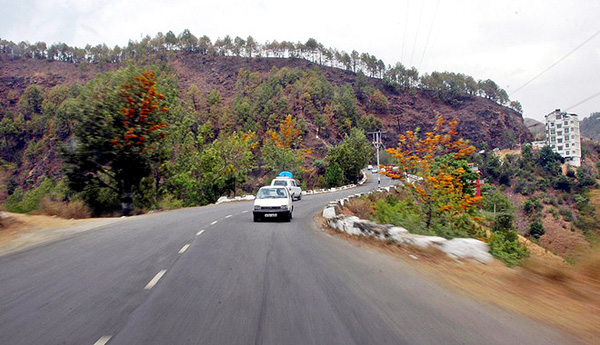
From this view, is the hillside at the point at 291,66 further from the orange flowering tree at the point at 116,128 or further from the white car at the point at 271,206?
the white car at the point at 271,206

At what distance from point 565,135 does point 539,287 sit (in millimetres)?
87210

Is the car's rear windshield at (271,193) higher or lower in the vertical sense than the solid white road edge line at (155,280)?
higher

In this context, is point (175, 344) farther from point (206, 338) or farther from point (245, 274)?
point (245, 274)

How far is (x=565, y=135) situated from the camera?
251 feet

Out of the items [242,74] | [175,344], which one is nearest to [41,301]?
[175,344]

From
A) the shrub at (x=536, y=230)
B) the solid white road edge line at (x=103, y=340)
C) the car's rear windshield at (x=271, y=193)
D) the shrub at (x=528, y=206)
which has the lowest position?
the shrub at (x=536, y=230)

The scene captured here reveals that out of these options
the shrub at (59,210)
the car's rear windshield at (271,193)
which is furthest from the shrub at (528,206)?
the shrub at (59,210)

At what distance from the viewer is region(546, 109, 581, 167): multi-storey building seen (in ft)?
224

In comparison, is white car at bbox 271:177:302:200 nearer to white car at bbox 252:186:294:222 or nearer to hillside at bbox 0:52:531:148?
white car at bbox 252:186:294:222

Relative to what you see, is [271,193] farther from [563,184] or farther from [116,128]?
[563,184]

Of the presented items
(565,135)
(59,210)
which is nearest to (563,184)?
(565,135)

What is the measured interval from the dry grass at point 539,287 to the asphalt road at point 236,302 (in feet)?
1.19

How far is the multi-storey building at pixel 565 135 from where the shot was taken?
68.3m

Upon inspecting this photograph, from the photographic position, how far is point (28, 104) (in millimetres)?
111312
